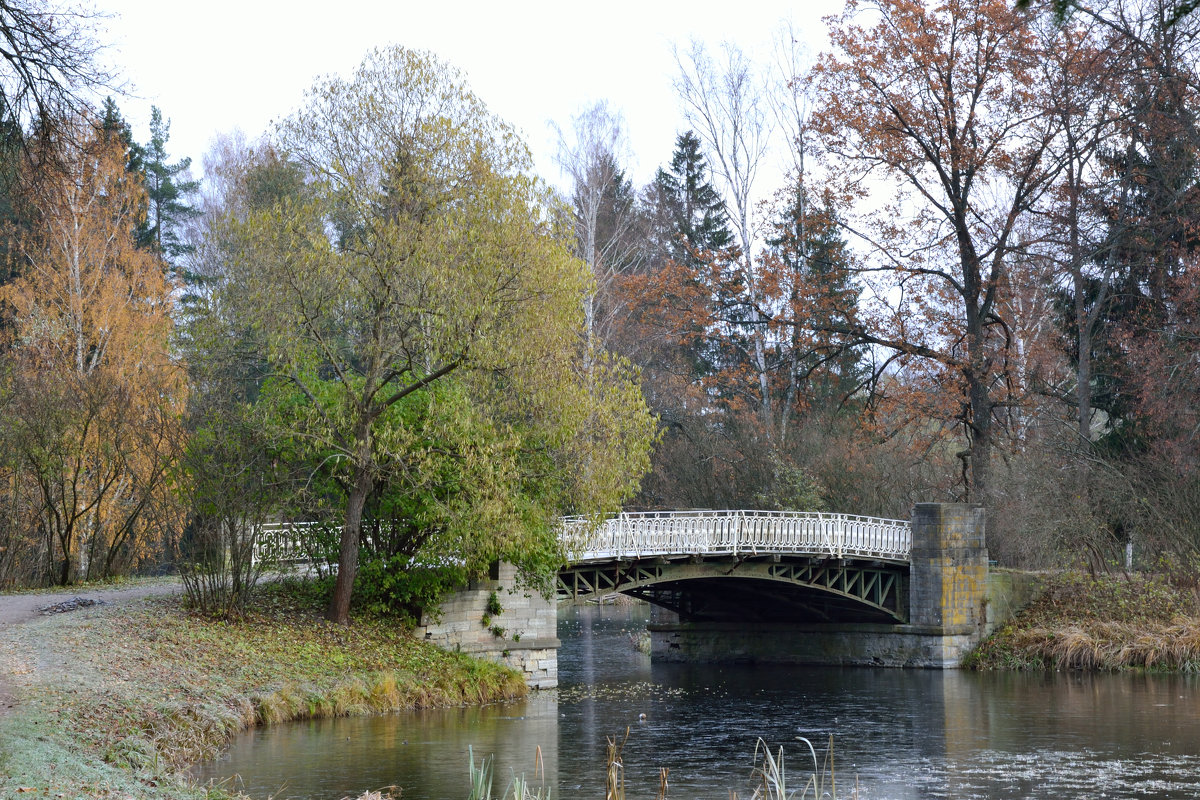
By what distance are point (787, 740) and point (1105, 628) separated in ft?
38.6

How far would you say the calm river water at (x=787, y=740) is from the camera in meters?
13.9

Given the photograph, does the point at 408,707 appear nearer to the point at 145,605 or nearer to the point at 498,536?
the point at 498,536

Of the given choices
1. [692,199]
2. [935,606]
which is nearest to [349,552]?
[935,606]

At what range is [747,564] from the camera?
26734 mm

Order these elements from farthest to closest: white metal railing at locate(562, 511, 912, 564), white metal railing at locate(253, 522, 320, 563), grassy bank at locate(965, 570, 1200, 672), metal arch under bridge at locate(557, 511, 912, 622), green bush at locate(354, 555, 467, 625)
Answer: grassy bank at locate(965, 570, 1200, 672) < metal arch under bridge at locate(557, 511, 912, 622) < white metal railing at locate(562, 511, 912, 564) < white metal railing at locate(253, 522, 320, 563) < green bush at locate(354, 555, 467, 625)

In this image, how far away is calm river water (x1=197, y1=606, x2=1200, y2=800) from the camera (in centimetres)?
1389

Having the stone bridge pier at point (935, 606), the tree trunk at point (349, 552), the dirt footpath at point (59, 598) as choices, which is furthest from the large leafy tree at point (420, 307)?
the stone bridge pier at point (935, 606)

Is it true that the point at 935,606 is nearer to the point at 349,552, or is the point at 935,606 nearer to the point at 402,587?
the point at 402,587

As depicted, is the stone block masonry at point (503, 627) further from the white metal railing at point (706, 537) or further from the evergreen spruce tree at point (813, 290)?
the evergreen spruce tree at point (813, 290)

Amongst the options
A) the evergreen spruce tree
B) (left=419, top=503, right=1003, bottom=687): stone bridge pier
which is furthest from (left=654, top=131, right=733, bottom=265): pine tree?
(left=419, top=503, right=1003, bottom=687): stone bridge pier

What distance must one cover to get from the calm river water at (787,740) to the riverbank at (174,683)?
53cm

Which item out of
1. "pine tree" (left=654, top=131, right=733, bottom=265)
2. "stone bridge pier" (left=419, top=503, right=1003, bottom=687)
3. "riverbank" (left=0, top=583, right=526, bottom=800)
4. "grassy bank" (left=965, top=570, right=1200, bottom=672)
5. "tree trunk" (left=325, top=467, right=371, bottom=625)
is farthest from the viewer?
"pine tree" (left=654, top=131, right=733, bottom=265)

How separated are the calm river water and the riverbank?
533mm

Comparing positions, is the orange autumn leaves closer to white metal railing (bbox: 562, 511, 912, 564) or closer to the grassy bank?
white metal railing (bbox: 562, 511, 912, 564)
